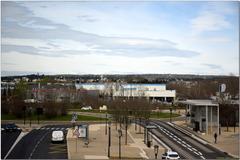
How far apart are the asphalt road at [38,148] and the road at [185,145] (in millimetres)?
4437

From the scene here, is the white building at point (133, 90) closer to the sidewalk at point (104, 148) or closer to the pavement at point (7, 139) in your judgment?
the pavement at point (7, 139)

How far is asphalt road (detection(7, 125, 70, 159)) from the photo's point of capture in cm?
1464

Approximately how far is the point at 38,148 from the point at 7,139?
322 cm

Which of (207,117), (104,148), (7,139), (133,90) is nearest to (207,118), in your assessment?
(207,117)

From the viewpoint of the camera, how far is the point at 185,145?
18281 mm

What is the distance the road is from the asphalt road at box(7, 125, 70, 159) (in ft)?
14.6

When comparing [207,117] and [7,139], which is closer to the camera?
[7,139]

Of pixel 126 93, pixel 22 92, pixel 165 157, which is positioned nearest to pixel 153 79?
pixel 126 93

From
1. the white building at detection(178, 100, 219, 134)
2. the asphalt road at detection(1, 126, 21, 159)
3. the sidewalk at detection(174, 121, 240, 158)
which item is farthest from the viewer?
the white building at detection(178, 100, 219, 134)

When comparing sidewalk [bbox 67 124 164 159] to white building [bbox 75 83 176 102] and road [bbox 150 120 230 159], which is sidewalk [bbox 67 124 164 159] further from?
white building [bbox 75 83 176 102]

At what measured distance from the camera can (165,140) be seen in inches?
772

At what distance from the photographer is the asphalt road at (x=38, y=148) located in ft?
48.0

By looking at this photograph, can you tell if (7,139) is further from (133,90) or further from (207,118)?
(133,90)

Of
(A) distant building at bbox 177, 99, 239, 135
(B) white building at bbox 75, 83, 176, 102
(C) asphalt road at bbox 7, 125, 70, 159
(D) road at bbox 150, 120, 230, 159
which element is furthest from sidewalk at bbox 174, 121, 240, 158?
(B) white building at bbox 75, 83, 176, 102
